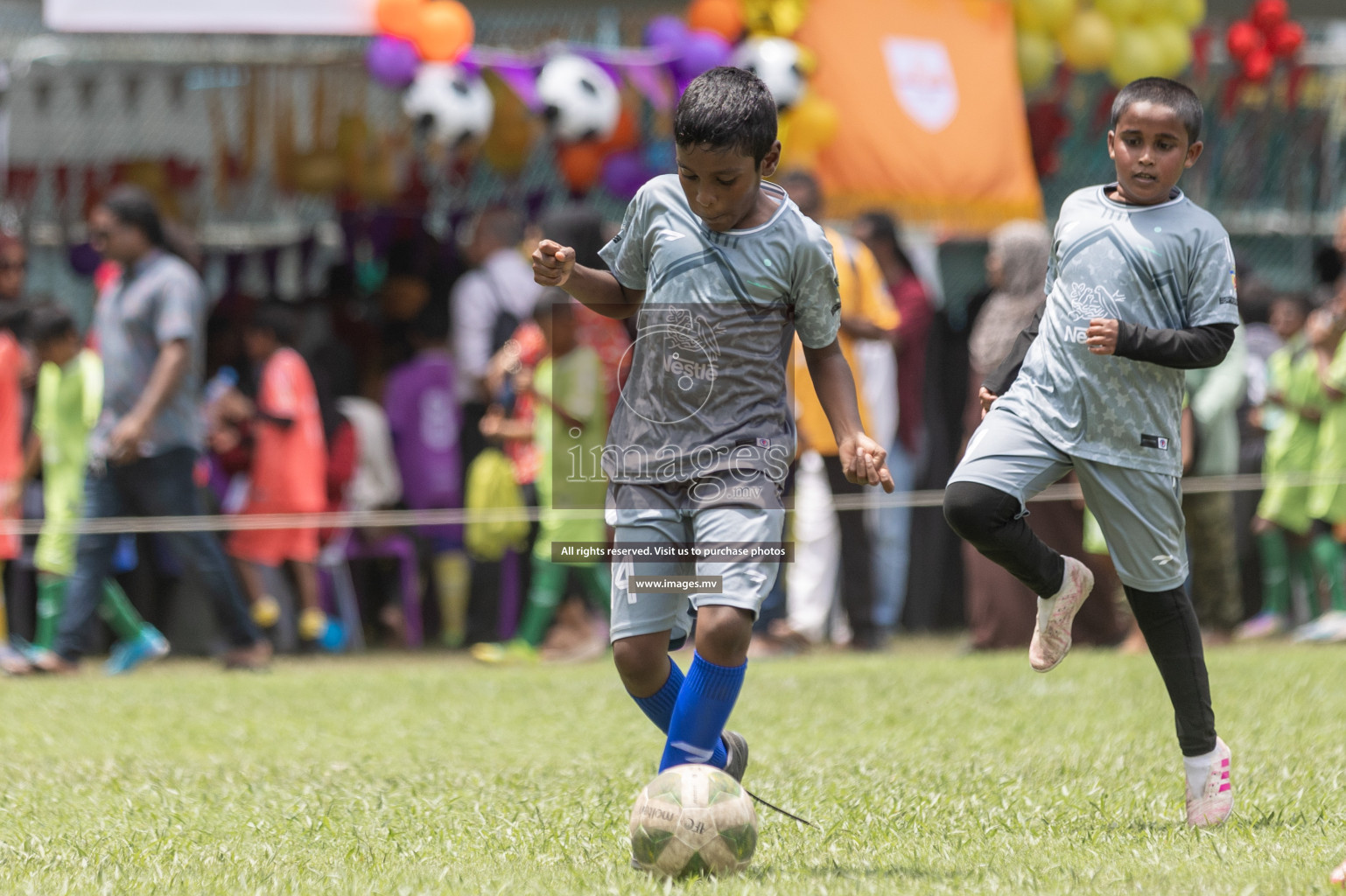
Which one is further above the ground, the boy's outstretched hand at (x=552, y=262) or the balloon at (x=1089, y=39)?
the balloon at (x=1089, y=39)

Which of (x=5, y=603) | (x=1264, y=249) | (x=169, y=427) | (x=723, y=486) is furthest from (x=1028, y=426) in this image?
(x=1264, y=249)

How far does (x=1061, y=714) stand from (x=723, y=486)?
114 inches

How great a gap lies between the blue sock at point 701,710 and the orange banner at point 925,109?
602cm

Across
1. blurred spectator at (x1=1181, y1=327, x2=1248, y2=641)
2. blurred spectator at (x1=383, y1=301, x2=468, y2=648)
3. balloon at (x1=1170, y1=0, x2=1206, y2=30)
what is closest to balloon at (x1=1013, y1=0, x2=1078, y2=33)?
balloon at (x1=1170, y1=0, x2=1206, y2=30)

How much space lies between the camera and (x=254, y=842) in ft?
12.9

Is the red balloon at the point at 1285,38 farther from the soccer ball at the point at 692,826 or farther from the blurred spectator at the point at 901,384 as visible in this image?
the soccer ball at the point at 692,826

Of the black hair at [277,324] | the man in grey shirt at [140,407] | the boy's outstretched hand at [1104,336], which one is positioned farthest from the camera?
the black hair at [277,324]

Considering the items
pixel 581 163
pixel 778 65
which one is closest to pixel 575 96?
pixel 581 163

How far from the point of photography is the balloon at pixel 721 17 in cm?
900

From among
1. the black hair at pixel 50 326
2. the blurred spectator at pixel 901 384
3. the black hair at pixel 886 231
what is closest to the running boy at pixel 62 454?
the black hair at pixel 50 326

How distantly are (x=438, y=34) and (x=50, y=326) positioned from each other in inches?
96.7

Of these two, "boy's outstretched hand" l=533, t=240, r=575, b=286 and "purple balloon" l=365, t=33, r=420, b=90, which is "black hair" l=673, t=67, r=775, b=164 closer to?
"boy's outstretched hand" l=533, t=240, r=575, b=286

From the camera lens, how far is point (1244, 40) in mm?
9836

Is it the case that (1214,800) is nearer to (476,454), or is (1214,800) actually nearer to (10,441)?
(476,454)
